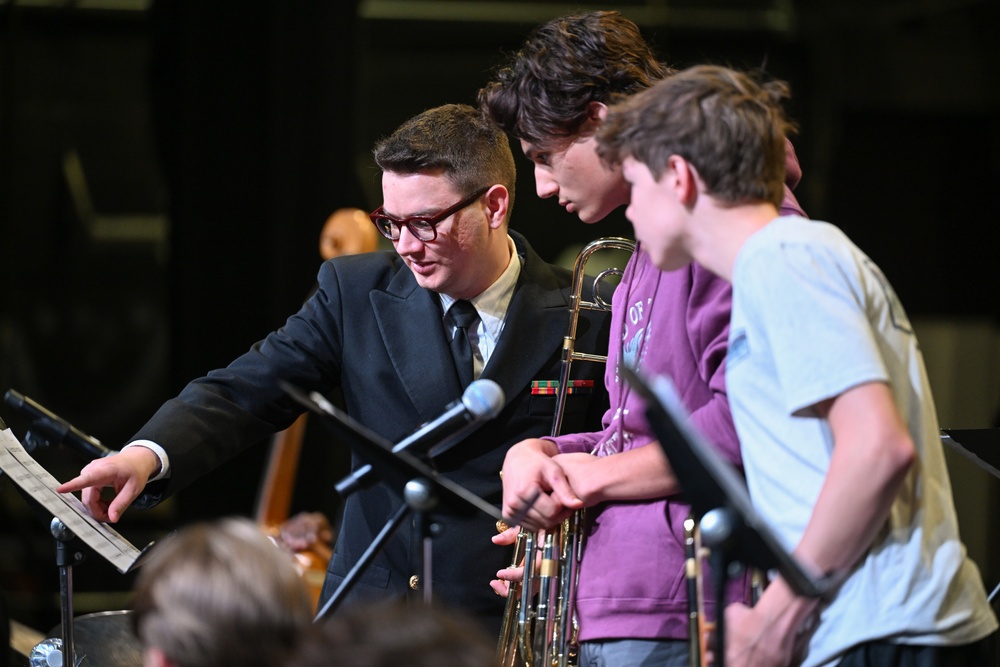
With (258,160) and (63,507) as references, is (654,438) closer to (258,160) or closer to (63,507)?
(63,507)

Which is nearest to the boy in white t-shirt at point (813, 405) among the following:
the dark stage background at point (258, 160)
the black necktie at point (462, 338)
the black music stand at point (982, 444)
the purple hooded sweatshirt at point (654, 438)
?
the purple hooded sweatshirt at point (654, 438)

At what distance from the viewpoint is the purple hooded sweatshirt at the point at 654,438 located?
180 centimetres

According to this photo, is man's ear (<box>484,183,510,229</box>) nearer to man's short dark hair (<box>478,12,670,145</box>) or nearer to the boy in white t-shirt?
man's short dark hair (<box>478,12,670,145</box>)

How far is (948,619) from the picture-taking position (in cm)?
143

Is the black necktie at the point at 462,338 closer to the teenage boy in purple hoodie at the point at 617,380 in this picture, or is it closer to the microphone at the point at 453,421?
the teenage boy in purple hoodie at the point at 617,380

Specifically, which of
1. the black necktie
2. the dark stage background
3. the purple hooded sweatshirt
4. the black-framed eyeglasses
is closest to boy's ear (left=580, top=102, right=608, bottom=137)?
the purple hooded sweatshirt

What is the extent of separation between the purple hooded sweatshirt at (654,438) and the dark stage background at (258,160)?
9.73 feet

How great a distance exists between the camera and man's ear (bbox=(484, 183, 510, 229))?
2.61 m

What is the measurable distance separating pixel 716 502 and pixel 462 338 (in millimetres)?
1318

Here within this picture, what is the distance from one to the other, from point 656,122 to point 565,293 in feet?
3.60

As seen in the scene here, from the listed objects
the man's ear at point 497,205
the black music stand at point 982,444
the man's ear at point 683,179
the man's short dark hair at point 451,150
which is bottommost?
the black music stand at point 982,444

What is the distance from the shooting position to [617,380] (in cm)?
198

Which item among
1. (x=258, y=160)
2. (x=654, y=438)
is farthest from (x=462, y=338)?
(x=258, y=160)

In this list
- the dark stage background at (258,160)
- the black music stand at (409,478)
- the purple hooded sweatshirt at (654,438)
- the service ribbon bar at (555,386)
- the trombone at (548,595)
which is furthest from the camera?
the dark stage background at (258,160)
